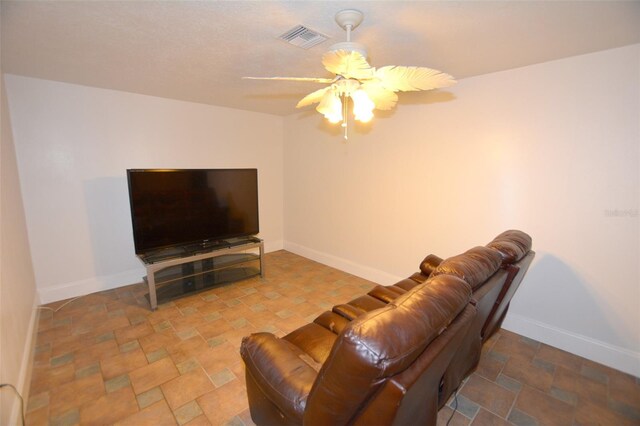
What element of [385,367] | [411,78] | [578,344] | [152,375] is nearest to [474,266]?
[385,367]

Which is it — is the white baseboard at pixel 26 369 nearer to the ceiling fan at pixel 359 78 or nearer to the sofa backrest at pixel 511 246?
the ceiling fan at pixel 359 78

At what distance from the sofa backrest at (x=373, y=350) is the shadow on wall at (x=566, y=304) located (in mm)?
2131

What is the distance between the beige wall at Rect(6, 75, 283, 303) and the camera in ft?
9.64

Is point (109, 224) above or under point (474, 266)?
under

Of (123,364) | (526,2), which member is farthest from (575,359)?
(123,364)

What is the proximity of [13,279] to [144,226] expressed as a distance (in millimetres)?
1102

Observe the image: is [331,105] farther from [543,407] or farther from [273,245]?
[273,245]

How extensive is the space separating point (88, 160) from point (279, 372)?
341cm

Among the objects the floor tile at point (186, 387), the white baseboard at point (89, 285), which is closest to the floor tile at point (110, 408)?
the floor tile at point (186, 387)

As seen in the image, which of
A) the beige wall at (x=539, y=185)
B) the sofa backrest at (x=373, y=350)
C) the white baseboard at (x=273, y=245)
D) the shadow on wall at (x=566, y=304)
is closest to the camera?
the sofa backrest at (x=373, y=350)

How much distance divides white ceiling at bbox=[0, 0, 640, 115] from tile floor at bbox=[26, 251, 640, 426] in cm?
242

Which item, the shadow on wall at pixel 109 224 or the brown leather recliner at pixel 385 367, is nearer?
the brown leather recliner at pixel 385 367

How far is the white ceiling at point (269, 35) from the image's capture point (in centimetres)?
161

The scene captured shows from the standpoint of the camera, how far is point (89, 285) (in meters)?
3.39
